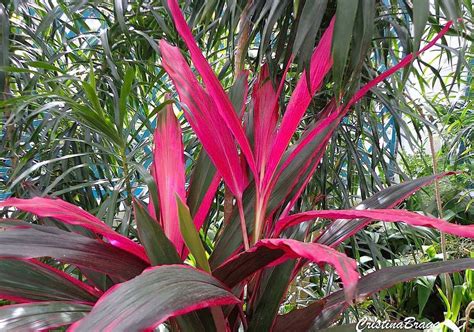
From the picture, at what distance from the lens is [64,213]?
1.61 ft

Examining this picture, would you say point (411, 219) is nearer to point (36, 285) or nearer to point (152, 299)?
point (152, 299)

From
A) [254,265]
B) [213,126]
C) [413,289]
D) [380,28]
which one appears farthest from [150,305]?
[413,289]

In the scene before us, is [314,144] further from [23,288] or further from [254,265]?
[23,288]

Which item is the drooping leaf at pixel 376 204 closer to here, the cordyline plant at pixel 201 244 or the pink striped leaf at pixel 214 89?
the cordyline plant at pixel 201 244

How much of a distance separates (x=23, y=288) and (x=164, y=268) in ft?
0.57

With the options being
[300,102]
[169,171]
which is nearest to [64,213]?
[169,171]

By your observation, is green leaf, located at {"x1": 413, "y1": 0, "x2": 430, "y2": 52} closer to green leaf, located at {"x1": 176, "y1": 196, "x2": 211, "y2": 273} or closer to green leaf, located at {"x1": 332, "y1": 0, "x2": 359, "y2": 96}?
green leaf, located at {"x1": 332, "y1": 0, "x2": 359, "y2": 96}

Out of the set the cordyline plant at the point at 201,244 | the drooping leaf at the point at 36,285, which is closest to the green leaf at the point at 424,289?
the cordyline plant at the point at 201,244

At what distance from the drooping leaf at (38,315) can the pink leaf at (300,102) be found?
250mm

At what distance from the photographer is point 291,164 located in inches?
24.1

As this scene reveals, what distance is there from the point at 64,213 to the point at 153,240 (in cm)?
9

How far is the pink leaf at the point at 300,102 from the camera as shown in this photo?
0.57 m

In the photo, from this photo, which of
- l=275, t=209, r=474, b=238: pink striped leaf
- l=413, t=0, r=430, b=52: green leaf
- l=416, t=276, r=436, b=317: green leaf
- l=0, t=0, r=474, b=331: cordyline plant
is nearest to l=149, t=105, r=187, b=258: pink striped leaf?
l=0, t=0, r=474, b=331: cordyline plant

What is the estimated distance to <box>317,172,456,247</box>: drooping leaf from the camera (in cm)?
58
